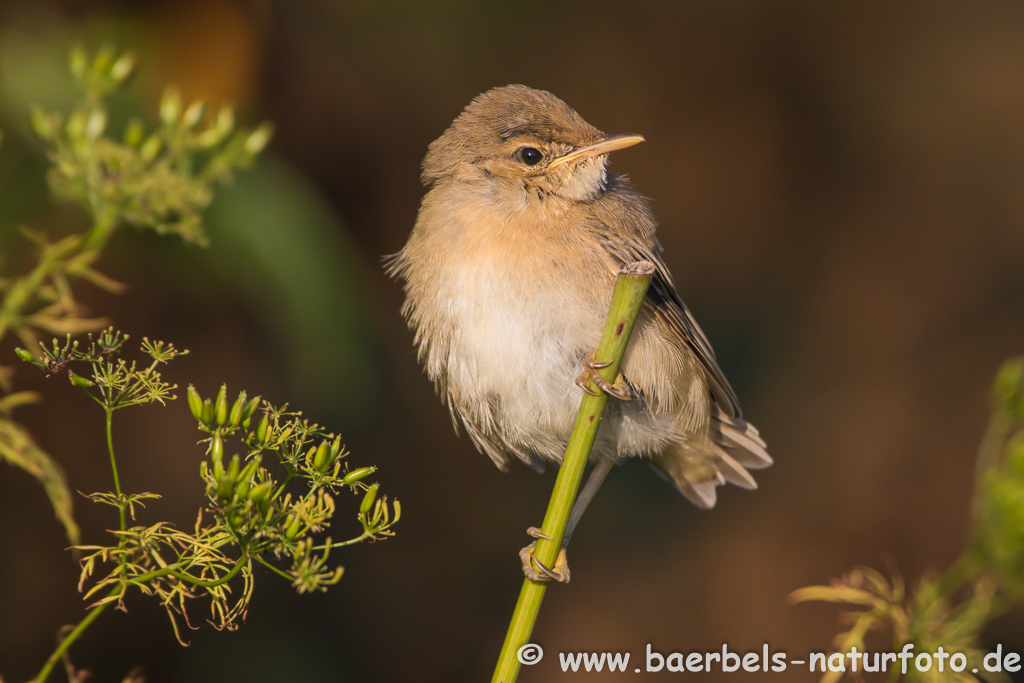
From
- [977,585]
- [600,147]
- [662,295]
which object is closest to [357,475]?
[977,585]

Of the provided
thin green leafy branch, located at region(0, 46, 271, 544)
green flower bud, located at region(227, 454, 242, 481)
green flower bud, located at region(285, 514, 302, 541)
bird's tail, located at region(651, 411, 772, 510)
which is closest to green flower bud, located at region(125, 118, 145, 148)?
thin green leafy branch, located at region(0, 46, 271, 544)

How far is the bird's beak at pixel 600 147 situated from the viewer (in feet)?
9.55

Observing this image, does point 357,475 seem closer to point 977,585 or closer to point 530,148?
point 977,585

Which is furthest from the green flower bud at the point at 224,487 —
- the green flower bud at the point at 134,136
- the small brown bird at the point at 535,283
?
the small brown bird at the point at 535,283

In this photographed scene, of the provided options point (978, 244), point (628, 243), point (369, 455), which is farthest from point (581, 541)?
point (978, 244)

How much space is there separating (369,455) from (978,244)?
15.1ft

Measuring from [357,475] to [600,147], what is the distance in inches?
75.8

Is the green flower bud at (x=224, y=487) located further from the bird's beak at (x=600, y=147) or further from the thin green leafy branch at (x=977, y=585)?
the bird's beak at (x=600, y=147)

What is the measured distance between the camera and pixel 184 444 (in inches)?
185

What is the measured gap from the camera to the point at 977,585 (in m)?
1.72

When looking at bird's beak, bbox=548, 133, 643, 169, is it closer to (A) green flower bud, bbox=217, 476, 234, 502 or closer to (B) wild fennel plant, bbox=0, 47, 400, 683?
(B) wild fennel plant, bbox=0, 47, 400, 683

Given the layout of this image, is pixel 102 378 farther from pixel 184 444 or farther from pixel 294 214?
pixel 184 444

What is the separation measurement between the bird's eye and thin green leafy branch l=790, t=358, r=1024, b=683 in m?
1.74

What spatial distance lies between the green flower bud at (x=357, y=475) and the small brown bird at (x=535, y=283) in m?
1.60
